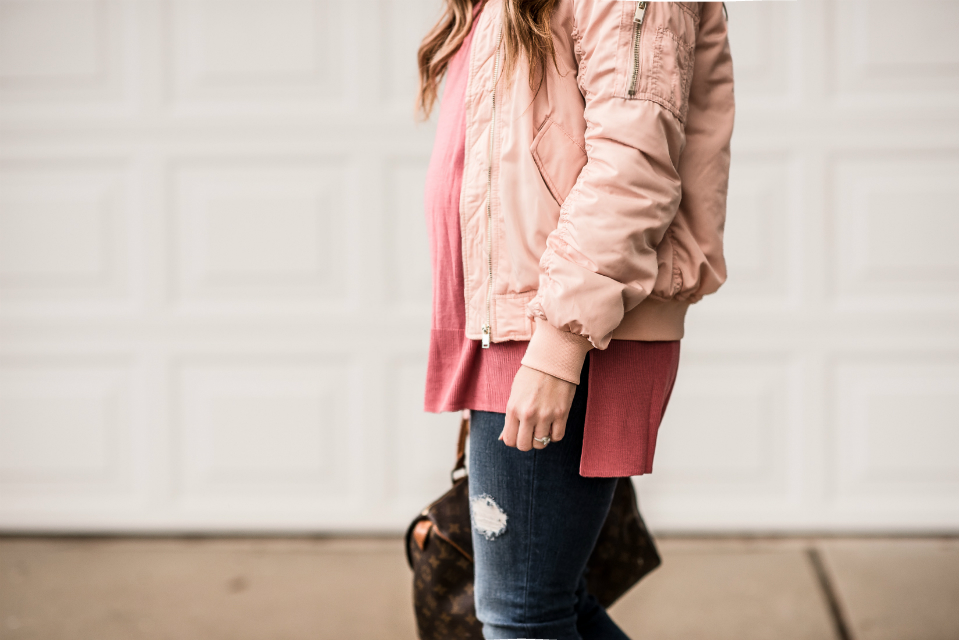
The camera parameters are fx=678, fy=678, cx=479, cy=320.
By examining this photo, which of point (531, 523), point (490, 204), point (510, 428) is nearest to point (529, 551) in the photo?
point (531, 523)

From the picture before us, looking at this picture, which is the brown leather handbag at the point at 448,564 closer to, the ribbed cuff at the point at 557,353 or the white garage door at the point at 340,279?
the ribbed cuff at the point at 557,353

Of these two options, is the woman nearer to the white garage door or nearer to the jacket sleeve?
the jacket sleeve

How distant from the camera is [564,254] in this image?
2.42 ft

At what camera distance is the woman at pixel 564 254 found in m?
0.73

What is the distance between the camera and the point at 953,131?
2.21 metres

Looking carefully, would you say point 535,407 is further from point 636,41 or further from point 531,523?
point 636,41

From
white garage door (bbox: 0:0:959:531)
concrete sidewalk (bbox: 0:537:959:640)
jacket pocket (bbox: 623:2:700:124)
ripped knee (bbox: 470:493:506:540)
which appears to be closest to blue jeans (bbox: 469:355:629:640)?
ripped knee (bbox: 470:493:506:540)

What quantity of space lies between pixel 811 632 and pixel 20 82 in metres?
3.03

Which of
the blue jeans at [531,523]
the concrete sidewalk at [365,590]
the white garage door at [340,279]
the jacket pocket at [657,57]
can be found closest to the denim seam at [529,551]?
the blue jeans at [531,523]

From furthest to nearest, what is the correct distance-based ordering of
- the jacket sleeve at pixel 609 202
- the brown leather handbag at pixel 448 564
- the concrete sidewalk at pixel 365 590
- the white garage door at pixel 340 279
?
the white garage door at pixel 340 279 → the concrete sidewalk at pixel 365 590 → the brown leather handbag at pixel 448 564 → the jacket sleeve at pixel 609 202

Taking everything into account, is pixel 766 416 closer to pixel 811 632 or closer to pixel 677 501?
pixel 677 501

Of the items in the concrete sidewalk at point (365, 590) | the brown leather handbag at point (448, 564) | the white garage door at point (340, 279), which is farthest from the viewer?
the white garage door at point (340, 279)

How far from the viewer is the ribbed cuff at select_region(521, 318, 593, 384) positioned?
75cm

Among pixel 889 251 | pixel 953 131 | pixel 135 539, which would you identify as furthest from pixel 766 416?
pixel 135 539
